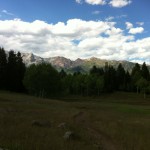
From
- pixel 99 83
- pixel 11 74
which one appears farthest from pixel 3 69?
pixel 99 83

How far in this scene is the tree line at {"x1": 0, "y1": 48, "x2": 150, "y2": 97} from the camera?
100688 mm

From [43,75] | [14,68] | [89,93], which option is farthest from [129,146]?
[89,93]

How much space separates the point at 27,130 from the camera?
24.6m

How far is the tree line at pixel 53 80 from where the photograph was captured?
101 m

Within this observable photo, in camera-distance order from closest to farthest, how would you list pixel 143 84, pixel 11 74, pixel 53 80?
pixel 53 80
pixel 11 74
pixel 143 84

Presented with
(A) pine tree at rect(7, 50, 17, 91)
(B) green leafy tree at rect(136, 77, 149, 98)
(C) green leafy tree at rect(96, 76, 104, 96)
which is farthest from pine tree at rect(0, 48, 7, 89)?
(B) green leafy tree at rect(136, 77, 149, 98)

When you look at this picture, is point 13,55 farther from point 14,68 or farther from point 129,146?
point 129,146

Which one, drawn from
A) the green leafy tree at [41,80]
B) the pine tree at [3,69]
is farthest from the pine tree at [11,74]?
the green leafy tree at [41,80]

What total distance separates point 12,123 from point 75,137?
6.53m

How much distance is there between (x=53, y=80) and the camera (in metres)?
102

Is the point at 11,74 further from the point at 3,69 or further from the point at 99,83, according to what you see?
the point at 99,83

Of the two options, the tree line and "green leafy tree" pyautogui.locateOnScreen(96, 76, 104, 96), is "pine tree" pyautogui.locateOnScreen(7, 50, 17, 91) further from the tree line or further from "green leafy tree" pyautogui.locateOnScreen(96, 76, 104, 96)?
"green leafy tree" pyautogui.locateOnScreen(96, 76, 104, 96)

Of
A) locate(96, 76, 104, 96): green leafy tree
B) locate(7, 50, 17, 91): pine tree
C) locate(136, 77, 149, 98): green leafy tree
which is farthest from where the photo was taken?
locate(96, 76, 104, 96): green leafy tree

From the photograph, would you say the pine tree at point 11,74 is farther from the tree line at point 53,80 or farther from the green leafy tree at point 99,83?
the green leafy tree at point 99,83
